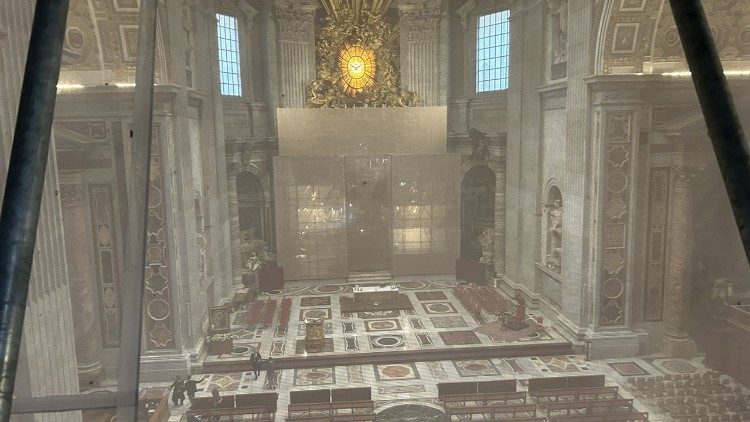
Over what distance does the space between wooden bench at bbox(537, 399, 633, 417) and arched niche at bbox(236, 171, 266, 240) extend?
1169 centimetres

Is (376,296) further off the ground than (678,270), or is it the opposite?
(678,270)

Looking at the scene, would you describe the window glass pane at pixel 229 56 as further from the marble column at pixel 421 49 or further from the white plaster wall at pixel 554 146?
the white plaster wall at pixel 554 146

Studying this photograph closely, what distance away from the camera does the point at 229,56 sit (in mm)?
17156

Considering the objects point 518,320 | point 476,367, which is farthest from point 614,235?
point 476,367

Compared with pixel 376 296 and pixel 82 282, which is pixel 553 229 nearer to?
pixel 376 296

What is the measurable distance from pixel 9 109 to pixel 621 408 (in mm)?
9680

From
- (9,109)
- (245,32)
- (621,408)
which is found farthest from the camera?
(245,32)

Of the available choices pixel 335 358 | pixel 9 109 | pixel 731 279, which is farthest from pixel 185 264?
pixel 731 279

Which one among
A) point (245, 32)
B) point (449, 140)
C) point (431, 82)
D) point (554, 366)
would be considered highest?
point (245, 32)

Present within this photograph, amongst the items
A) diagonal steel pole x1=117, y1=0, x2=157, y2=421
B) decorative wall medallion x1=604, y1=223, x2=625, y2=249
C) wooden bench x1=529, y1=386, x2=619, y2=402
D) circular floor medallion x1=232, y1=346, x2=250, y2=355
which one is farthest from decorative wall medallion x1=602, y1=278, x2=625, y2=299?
diagonal steel pole x1=117, y1=0, x2=157, y2=421

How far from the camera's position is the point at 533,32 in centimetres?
1488

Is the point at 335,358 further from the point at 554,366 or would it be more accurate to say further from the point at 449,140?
the point at 449,140

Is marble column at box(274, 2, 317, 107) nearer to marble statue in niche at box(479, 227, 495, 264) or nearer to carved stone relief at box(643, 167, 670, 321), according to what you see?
marble statue in niche at box(479, 227, 495, 264)

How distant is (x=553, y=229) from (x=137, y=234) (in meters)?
13.0
